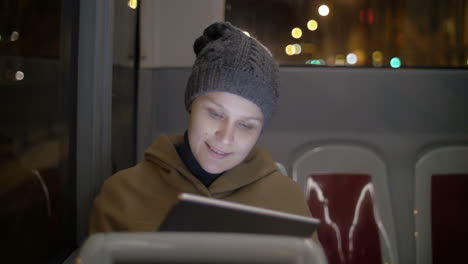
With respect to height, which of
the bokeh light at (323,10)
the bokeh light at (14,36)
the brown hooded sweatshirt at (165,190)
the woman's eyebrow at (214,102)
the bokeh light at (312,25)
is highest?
the bokeh light at (323,10)

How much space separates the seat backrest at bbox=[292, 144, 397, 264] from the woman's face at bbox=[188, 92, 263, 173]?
3.44 ft

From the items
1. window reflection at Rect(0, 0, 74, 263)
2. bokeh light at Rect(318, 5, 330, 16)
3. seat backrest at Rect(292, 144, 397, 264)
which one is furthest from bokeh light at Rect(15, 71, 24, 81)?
bokeh light at Rect(318, 5, 330, 16)

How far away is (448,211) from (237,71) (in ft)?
5.36

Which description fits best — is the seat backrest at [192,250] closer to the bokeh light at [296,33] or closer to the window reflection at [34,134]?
the window reflection at [34,134]

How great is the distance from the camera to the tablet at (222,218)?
2.09 ft

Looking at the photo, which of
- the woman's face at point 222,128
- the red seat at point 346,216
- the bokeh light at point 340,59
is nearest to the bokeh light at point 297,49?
the bokeh light at point 340,59

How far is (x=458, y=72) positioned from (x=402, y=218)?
2.58 ft

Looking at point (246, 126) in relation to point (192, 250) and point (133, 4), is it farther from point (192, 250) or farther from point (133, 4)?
point (133, 4)

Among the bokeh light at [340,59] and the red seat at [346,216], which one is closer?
the red seat at [346,216]

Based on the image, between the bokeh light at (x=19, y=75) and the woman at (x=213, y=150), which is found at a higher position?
the bokeh light at (x=19, y=75)

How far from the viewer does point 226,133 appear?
4.28 feet

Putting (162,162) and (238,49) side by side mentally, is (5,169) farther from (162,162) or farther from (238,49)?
(238,49)

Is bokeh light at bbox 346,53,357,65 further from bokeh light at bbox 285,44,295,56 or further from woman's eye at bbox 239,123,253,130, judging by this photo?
woman's eye at bbox 239,123,253,130

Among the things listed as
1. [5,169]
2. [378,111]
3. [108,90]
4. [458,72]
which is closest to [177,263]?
[5,169]
